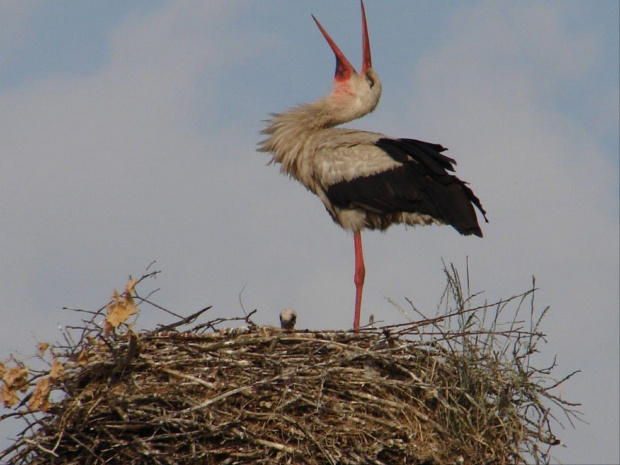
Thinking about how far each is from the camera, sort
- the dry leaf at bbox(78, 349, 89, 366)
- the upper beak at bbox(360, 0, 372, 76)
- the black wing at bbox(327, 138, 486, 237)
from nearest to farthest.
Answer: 1. the dry leaf at bbox(78, 349, 89, 366)
2. the black wing at bbox(327, 138, 486, 237)
3. the upper beak at bbox(360, 0, 372, 76)

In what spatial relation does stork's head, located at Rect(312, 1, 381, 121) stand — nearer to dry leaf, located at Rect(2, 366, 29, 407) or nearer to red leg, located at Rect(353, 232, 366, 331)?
red leg, located at Rect(353, 232, 366, 331)

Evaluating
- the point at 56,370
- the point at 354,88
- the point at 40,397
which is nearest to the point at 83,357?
the point at 56,370

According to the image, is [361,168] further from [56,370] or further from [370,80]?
[56,370]

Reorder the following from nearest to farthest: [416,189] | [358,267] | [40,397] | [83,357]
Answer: [40,397], [83,357], [416,189], [358,267]

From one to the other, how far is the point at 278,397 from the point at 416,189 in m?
2.91

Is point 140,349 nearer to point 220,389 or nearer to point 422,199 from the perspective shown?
point 220,389

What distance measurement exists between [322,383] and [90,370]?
55.6 inches

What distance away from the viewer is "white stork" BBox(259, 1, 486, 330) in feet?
31.2

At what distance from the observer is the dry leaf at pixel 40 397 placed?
22.4 feet

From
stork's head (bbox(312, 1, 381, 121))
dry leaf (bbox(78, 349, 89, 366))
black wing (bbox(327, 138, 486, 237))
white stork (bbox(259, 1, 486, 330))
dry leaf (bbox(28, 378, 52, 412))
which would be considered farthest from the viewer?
stork's head (bbox(312, 1, 381, 121))

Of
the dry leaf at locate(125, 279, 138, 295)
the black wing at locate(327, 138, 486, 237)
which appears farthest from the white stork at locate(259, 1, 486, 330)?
the dry leaf at locate(125, 279, 138, 295)

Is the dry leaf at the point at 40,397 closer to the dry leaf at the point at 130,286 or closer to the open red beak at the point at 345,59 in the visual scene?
the dry leaf at the point at 130,286

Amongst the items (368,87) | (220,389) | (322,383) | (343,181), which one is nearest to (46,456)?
(220,389)

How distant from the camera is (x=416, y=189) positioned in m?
9.57
